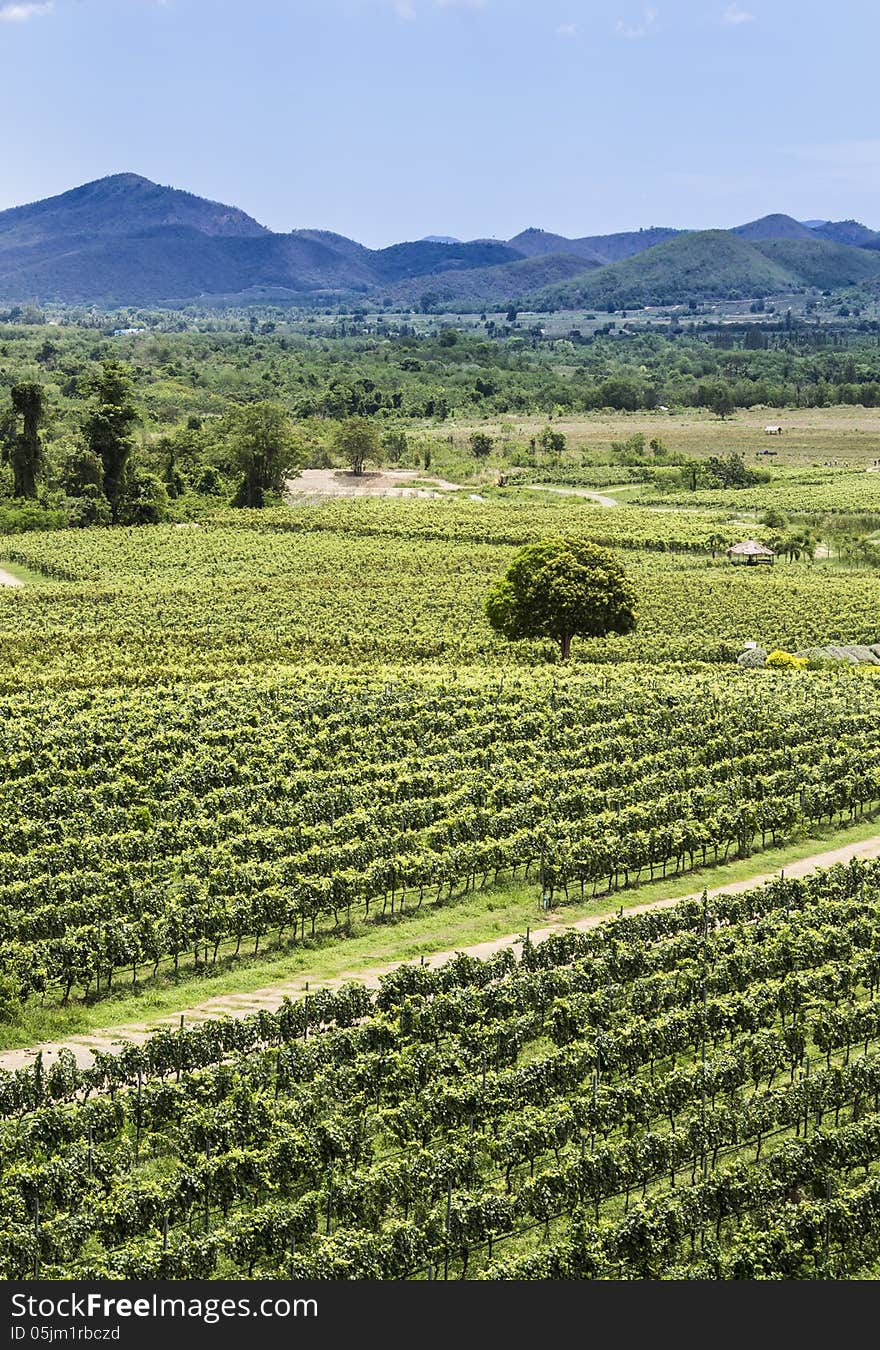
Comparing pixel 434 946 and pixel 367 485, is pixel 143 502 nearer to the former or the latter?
pixel 367 485

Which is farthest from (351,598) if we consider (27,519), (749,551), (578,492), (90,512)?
(578,492)

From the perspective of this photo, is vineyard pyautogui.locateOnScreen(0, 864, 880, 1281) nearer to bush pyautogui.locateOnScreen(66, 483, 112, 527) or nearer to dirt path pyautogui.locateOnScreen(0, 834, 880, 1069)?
dirt path pyautogui.locateOnScreen(0, 834, 880, 1069)

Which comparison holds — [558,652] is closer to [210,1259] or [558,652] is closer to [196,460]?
[210,1259]

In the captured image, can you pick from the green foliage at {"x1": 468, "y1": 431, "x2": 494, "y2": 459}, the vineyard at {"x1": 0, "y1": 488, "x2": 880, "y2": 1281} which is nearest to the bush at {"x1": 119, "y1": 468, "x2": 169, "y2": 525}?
the vineyard at {"x1": 0, "y1": 488, "x2": 880, "y2": 1281}

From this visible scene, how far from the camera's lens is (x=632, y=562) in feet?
292

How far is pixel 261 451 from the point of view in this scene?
118 meters

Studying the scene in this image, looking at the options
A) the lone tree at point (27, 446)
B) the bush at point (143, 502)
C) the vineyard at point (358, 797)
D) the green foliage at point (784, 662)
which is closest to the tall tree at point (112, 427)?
the bush at point (143, 502)

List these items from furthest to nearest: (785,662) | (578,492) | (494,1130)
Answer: (578,492) → (785,662) → (494,1130)

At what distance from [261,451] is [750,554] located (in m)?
45.4

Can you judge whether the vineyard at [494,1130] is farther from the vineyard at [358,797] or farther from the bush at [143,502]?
the bush at [143,502]

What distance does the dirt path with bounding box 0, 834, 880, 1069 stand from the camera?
27.4 metres

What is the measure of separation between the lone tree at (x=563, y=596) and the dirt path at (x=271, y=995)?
2366cm

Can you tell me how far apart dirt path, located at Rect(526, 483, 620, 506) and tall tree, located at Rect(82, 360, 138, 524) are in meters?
39.5

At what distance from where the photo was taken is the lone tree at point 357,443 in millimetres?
145250
